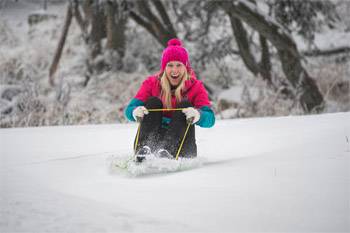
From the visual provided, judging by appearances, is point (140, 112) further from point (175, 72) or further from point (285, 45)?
point (285, 45)

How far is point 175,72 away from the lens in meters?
3.12

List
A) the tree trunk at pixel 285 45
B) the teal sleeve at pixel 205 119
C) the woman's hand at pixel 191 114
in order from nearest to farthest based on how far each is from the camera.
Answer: the woman's hand at pixel 191 114
the teal sleeve at pixel 205 119
the tree trunk at pixel 285 45

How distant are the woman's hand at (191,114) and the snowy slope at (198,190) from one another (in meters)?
0.33

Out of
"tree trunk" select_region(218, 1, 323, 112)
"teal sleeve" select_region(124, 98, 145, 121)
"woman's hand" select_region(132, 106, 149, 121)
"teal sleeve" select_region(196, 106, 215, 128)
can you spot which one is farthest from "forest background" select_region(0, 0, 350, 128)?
"teal sleeve" select_region(196, 106, 215, 128)

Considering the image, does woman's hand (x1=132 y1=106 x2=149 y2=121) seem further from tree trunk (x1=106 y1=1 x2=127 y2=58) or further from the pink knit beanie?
tree trunk (x1=106 y1=1 x2=127 y2=58)

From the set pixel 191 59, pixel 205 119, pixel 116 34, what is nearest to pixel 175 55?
pixel 205 119

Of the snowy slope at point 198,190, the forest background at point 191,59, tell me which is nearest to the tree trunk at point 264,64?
the forest background at point 191,59

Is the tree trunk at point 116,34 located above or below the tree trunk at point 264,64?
above

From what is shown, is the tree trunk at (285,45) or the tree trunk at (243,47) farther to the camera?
the tree trunk at (243,47)

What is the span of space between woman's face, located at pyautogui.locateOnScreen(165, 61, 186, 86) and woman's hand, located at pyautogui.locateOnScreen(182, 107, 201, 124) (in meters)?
0.43

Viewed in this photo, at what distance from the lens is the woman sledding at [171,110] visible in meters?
2.80

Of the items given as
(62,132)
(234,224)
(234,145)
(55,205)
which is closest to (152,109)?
(234,145)

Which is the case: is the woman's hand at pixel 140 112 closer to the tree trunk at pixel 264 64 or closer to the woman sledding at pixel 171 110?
the woman sledding at pixel 171 110

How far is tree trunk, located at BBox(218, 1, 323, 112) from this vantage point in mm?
6828
